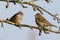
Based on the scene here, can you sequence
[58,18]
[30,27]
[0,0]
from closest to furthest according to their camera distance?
[30,27]
[0,0]
[58,18]

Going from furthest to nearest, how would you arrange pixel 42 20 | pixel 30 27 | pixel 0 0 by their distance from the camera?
pixel 42 20 → pixel 0 0 → pixel 30 27

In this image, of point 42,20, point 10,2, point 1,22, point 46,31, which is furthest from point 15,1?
point 42,20

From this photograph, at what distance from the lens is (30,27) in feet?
15.7

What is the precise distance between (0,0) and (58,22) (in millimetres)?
1609

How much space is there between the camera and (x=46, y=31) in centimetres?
505

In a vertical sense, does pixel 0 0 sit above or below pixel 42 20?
above

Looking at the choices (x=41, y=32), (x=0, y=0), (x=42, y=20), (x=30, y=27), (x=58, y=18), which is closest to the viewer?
(x=30, y=27)

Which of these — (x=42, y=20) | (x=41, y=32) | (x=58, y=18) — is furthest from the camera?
(x=42, y=20)

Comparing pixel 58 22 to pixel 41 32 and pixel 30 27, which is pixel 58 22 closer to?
pixel 41 32

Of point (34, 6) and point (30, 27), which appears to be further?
point (34, 6)

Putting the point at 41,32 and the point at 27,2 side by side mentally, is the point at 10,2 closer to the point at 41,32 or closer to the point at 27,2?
the point at 27,2

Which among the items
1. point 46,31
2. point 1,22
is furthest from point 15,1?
point 46,31

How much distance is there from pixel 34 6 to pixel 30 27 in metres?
1.39

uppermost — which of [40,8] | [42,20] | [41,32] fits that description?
[40,8]
